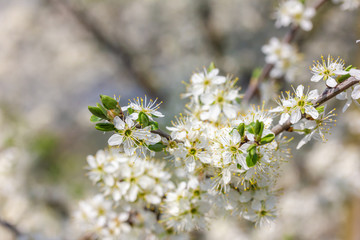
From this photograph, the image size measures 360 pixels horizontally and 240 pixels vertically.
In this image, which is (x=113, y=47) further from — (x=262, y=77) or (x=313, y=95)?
(x=313, y=95)

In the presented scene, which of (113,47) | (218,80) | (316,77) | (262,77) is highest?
(113,47)

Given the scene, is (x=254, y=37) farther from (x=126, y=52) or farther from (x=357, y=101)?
(x=357, y=101)

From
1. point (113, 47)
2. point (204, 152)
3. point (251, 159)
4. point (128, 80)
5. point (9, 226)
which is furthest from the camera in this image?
point (128, 80)

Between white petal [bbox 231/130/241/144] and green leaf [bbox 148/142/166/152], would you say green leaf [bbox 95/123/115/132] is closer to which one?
green leaf [bbox 148/142/166/152]

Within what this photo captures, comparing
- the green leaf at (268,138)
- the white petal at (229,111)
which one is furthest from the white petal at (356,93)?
the white petal at (229,111)

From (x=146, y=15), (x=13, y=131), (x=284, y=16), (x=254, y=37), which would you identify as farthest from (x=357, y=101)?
(x=146, y=15)

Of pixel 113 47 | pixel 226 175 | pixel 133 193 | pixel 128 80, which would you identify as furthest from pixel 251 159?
pixel 128 80

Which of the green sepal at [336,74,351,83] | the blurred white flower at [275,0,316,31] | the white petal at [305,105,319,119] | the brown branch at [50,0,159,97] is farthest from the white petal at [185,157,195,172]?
the brown branch at [50,0,159,97]

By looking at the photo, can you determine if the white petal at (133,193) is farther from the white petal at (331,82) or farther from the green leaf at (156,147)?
the white petal at (331,82)
